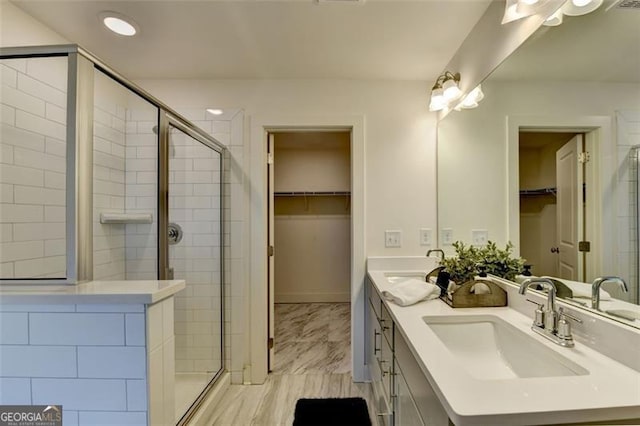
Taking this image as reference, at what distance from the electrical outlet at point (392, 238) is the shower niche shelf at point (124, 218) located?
1684 mm

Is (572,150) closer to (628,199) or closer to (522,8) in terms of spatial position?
(628,199)

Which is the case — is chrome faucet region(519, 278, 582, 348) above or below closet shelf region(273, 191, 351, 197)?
below

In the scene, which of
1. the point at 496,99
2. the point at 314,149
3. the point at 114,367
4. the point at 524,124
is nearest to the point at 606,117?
the point at 524,124

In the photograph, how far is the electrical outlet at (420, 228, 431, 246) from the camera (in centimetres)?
217

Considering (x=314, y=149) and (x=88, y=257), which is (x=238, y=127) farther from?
(x=314, y=149)

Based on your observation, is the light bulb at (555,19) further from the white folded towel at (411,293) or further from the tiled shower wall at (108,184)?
the tiled shower wall at (108,184)

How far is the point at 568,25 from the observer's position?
3.34 ft

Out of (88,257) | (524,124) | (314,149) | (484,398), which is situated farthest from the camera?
(314,149)

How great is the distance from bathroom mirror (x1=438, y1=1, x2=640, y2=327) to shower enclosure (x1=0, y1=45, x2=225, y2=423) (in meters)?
1.77

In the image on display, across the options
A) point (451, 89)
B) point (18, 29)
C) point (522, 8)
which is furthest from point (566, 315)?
point (18, 29)

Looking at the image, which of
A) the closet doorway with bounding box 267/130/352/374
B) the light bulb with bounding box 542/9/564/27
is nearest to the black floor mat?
the closet doorway with bounding box 267/130/352/374

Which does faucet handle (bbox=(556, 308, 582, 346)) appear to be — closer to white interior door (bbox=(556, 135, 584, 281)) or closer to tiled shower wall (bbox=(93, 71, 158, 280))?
white interior door (bbox=(556, 135, 584, 281))

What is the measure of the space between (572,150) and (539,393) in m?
0.86

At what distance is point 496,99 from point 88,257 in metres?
1.96
